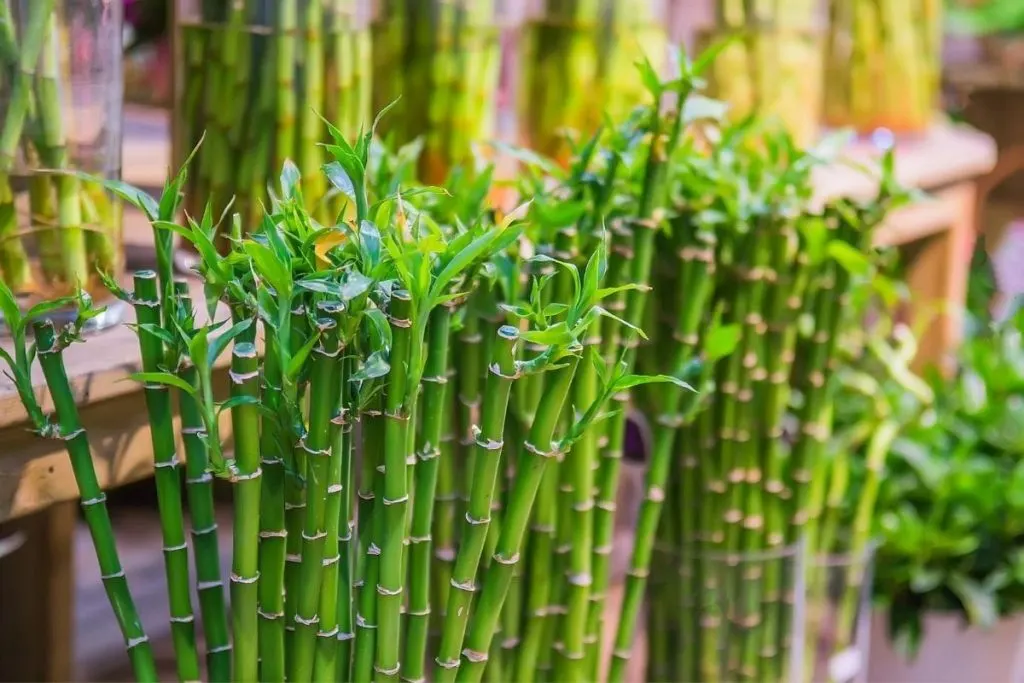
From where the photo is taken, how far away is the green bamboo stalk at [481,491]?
0.41 meters

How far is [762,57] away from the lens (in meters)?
1.03

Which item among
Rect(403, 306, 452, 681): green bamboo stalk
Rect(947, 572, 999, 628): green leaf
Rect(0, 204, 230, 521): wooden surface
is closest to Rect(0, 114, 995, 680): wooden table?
Rect(0, 204, 230, 521): wooden surface

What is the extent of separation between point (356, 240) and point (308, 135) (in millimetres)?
302

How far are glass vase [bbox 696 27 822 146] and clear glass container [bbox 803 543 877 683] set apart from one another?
368mm

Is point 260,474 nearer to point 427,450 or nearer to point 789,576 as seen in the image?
point 427,450

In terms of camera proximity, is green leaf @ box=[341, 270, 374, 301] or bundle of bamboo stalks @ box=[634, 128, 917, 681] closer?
green leaf @ box=[341, 270, 374, 301]

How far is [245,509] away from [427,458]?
7cm

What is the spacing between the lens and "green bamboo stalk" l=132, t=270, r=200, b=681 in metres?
0.43

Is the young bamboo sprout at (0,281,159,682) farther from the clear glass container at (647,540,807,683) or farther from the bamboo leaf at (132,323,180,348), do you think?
the clear glass container at (647,540,807,683)

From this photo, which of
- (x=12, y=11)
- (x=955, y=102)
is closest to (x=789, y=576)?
(x=12, y=11)

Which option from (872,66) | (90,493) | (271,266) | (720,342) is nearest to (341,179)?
(271,266)

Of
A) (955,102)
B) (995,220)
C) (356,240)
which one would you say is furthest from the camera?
(955,102)

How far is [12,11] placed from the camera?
54 centimetres

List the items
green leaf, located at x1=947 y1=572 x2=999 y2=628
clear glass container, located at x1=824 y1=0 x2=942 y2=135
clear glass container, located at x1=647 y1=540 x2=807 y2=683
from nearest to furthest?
clear glass container, located at x1=647 y1=540 x2=807 y2=683
green leaf, located at x1=947 y1=572 x2=999 y2=628
clear glass container, located at x1=824 y1=0 x2=942 y2=135
